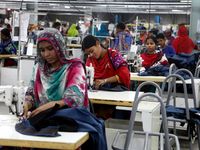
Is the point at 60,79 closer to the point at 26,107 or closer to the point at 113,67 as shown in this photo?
the point at 26,107

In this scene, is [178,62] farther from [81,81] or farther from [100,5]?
[100,5]

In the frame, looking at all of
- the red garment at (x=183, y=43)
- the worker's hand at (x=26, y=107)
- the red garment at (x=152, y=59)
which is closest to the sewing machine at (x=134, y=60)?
the red garment at (x=152, y=59)

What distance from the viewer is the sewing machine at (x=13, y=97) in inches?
70.6

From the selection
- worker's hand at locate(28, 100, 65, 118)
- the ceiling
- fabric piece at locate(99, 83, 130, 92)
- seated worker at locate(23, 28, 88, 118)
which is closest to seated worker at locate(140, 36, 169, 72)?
fabric piece at locate(99, 83, 130, 92)

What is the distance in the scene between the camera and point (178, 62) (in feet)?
16.3

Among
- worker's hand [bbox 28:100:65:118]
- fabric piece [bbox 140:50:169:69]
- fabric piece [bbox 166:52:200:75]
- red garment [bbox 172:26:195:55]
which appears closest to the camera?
worker's hand [bbox 28:100:65:118]

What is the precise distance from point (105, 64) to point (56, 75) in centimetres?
122

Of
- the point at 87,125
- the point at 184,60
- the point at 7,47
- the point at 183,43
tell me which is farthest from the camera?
the point at 183,43

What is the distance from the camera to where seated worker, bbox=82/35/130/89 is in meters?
3.12

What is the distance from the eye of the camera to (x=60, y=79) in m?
2.05

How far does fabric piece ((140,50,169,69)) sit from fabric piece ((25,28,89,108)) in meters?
2.69

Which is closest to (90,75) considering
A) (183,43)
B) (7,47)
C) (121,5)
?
(7,47)

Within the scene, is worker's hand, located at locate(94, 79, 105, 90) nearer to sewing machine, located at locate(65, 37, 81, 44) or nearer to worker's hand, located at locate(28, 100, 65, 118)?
worker's hand, located at locate(28, 100, 65, 118)

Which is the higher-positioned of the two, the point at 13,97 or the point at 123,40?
the point at 123,40
